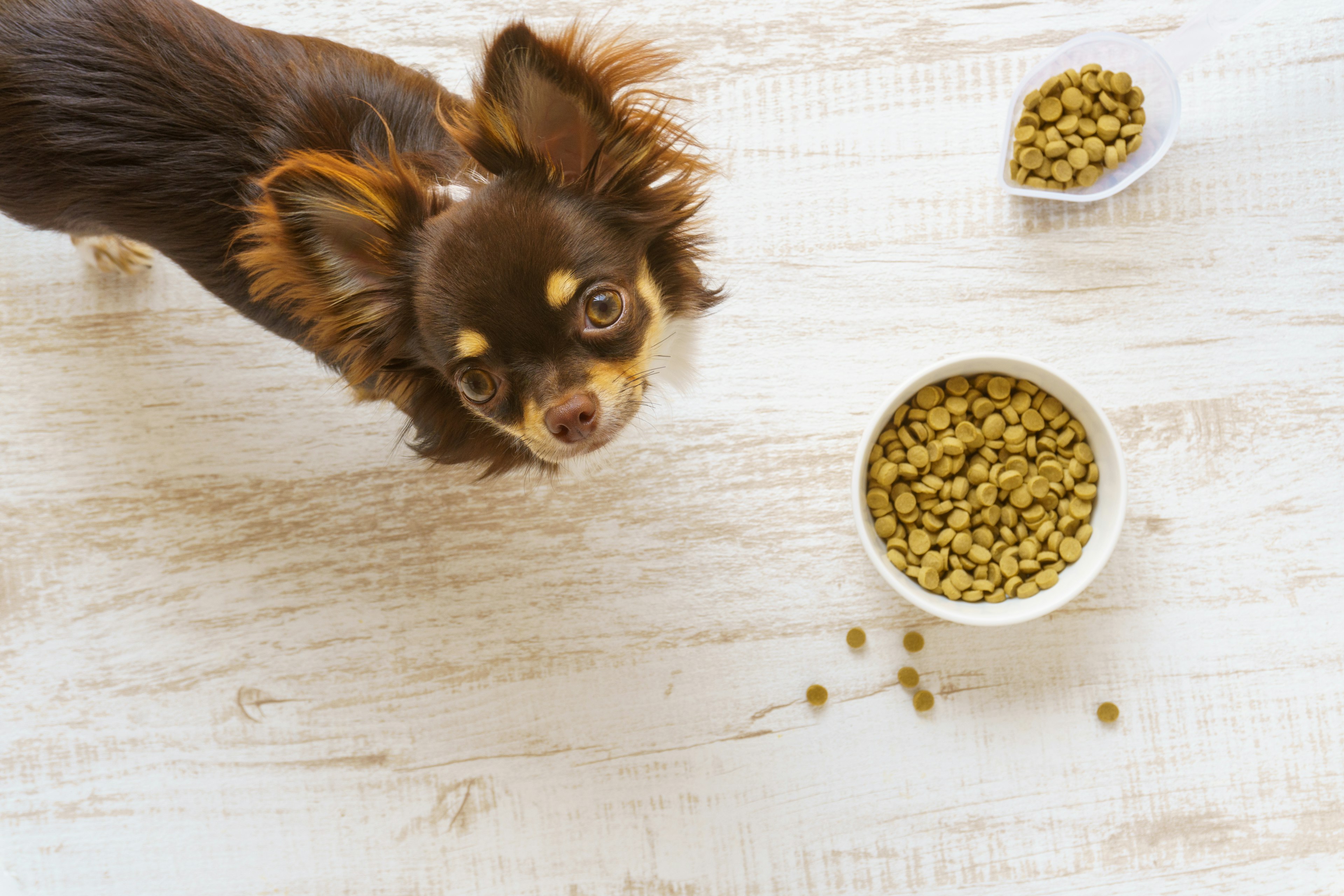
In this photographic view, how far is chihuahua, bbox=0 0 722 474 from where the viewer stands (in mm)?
1356

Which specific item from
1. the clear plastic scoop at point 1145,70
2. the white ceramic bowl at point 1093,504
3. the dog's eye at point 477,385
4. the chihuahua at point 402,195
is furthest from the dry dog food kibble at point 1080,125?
the dog's eye at point 477,385

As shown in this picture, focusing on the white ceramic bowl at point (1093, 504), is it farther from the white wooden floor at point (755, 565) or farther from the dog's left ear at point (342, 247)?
the dog's left ear at point (342, 247)

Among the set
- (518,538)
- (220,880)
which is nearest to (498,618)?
(518,538)

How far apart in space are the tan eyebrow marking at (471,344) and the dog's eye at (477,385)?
1.6 inches

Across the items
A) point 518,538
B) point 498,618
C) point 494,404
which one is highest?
point 494,404

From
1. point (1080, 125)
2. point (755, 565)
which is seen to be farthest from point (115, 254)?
point (1080, 125)

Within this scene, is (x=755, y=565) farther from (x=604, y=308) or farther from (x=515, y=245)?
(x=515, y=245)

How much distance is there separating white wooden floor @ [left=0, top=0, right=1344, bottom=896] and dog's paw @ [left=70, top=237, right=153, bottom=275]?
74 millimetres

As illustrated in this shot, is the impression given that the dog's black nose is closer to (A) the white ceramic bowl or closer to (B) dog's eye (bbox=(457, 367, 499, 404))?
(B) dog's eye (bbox=(457, 367, 499, 404))

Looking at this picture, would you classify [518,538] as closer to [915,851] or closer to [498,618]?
[498,618]

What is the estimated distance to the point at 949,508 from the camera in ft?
6.18

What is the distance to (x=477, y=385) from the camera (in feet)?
4.83

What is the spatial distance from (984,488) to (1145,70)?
1018 millimetres

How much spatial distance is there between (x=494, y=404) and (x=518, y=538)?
65 centimetres
